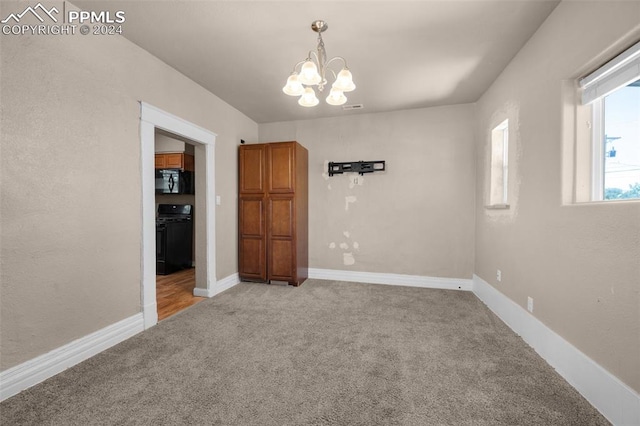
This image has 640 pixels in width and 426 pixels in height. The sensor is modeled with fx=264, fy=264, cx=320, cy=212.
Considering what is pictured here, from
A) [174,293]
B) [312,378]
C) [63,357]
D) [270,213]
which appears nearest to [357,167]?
[270,213]

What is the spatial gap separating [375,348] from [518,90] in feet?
8.75

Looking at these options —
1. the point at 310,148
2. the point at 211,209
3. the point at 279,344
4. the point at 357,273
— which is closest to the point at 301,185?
the point at 310,148

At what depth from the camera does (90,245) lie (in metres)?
2.03

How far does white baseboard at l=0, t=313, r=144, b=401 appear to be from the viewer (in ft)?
5.21

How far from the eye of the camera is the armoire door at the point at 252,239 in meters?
3.92

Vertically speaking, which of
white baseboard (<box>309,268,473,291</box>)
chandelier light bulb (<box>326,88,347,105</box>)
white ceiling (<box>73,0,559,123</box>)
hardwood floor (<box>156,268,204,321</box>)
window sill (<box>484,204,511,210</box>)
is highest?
white ceiling (<box>73,0,559,123</box>)

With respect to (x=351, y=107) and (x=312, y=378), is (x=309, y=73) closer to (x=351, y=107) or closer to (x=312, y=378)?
(x=312, y=378)

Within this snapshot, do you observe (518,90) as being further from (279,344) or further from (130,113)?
(130,113)

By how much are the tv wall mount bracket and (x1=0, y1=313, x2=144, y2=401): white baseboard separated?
122 inches

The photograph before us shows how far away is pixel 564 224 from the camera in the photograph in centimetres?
181

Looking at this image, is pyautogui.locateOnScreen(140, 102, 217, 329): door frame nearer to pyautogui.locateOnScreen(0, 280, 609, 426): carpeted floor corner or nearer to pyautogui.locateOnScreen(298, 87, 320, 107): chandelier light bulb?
pyautogui.locateOnScreen(0, 280, 609, 426): carpeted floor corner

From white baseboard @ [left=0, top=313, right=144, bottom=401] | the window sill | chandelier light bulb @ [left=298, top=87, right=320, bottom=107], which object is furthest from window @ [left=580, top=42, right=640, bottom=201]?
white baseboard @ [left=0, top=313, right=144, bottom=401]

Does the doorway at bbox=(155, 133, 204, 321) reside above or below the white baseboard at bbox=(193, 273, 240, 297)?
above

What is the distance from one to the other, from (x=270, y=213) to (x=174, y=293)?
165cm
